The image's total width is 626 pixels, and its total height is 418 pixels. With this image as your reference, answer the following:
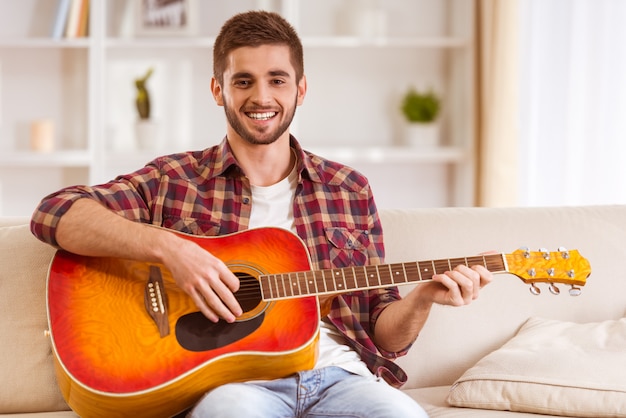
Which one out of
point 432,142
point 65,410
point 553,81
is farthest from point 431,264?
point 432,142

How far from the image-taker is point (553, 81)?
3.92m

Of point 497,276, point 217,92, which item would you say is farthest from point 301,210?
point 497,276

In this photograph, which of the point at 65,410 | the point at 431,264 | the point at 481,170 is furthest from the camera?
the point at 481,170

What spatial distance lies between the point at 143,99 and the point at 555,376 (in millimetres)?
2761

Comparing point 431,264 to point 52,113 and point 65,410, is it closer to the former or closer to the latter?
point 65,410

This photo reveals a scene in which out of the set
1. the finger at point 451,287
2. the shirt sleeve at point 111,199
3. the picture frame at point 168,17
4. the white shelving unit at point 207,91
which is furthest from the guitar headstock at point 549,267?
the picture frame at point 168,17

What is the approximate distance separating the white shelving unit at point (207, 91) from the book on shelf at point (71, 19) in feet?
0.16

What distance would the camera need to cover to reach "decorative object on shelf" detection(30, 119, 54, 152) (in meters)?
4.11

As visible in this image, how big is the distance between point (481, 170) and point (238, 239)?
2.61 m

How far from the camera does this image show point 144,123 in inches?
165

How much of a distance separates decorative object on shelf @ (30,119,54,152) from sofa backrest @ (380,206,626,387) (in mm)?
2349

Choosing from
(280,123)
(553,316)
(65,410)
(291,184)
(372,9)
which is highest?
(372,9)

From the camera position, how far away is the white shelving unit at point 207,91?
4164 mm

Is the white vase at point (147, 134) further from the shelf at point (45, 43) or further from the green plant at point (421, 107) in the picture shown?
the green plant at point (421, 107)
